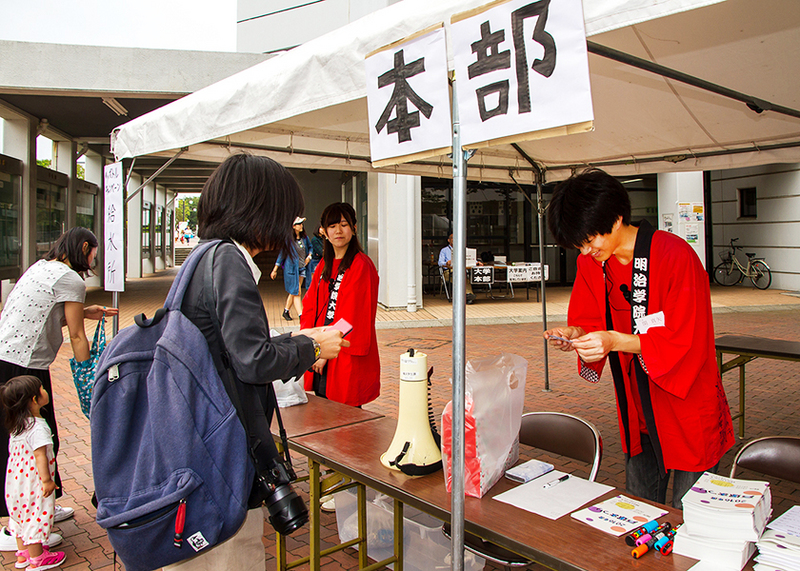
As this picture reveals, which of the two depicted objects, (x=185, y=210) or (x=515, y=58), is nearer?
(x=515, y=58)

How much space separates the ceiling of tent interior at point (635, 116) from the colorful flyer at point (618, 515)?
135 centimetres

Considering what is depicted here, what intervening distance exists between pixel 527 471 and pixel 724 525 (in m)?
0.71

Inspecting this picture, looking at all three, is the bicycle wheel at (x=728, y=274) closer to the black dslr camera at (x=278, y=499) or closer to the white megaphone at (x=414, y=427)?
the white megaphone at (x=414, y=427)

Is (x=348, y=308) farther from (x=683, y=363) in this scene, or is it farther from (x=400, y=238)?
(x=400, y=238)

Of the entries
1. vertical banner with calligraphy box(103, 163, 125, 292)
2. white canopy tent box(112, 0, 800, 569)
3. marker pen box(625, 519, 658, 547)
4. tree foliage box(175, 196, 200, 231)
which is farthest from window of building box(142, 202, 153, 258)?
tree foliage box(175, 196, 200, 231)

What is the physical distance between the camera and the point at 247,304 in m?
1.43

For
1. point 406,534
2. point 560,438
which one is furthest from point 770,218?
point 406,534

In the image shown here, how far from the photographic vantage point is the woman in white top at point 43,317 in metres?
3.04

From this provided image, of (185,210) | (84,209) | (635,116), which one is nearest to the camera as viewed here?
(635,116)

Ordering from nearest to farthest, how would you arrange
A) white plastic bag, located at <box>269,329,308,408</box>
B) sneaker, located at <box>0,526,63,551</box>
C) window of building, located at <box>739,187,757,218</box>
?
white plastic bag, located at <box>269,329,308,408</box>
sneaker, located at <box>0,526,63,551</box>
window of building, located at <box>739,187,757,218</box>

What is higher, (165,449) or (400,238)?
(400,238)

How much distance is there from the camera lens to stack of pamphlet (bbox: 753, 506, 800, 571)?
3.71 feet

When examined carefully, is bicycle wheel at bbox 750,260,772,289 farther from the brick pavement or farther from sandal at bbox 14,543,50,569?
sandal at bbox 14,543,50,569

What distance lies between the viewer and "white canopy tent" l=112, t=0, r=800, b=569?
1670 millimetres
